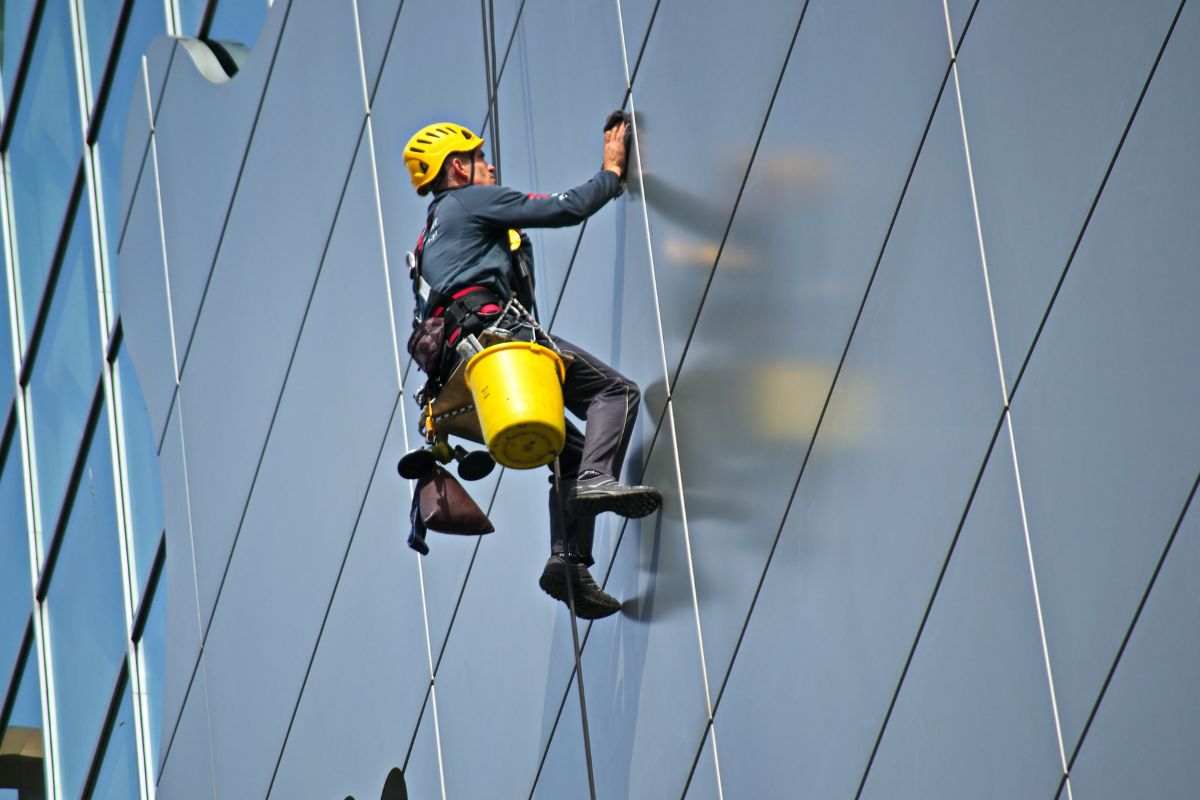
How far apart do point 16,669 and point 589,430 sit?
946cm

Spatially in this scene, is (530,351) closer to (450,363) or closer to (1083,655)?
(450,363)

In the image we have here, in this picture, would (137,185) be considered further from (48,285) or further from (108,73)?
(48,285)

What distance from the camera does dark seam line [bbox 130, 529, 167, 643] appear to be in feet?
50.0

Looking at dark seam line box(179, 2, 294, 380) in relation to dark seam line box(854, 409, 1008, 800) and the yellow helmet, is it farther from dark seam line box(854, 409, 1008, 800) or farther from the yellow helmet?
dark seam line box(854, 409, 1008, 800)

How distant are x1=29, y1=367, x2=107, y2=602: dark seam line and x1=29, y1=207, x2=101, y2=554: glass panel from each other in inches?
2.9

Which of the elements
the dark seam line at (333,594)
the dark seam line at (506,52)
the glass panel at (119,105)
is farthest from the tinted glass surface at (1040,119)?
the glass panel at (119,105)

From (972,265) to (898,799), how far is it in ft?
6.04

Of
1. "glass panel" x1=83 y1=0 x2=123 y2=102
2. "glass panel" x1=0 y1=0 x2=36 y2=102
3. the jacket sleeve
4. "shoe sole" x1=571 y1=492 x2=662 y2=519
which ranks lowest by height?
"shoe sole" x1=571 y1=492 x2=662 y2=519

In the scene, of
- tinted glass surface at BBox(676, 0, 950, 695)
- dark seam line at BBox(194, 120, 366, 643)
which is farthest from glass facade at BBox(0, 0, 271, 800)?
tinted glass surface at BBox(676, 0, 950, 695)

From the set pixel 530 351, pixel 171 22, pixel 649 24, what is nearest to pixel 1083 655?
pixel 530 351

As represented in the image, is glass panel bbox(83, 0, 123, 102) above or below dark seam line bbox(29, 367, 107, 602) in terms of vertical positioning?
above

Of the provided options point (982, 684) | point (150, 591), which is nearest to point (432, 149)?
point (982, 684)

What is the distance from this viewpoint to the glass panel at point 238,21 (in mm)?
14484

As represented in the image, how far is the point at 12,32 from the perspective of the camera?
19.1 metres
